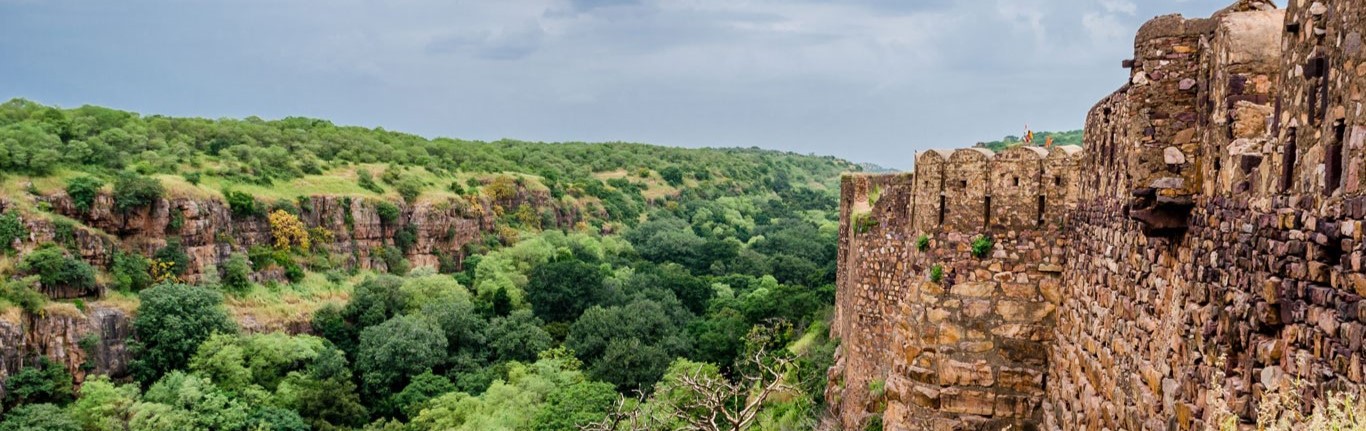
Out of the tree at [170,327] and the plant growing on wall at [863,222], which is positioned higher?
the plant growing on wall at [863,222]

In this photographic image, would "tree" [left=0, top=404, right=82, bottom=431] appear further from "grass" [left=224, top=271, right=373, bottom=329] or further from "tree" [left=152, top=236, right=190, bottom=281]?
"tree" [left=152, top=236, right=190, bottom=281]

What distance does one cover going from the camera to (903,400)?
7.56 meters

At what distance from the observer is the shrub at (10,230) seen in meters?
38.1

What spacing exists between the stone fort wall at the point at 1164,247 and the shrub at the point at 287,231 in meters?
46.6

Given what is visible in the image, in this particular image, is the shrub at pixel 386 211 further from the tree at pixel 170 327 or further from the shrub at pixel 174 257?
the tree at pixel 170 327

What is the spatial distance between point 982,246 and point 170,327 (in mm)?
39058

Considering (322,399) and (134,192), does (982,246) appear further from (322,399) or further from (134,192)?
(134,192)

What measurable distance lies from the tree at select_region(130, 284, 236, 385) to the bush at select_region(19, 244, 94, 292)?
2.30m

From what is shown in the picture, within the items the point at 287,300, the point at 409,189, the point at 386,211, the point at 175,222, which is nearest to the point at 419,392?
the point at 287,300

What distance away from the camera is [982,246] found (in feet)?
24.0

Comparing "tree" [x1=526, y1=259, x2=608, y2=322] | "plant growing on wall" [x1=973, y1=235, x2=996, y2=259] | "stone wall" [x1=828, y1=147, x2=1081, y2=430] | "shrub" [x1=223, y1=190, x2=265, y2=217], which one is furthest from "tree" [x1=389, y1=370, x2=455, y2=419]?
"plant growing on wall" [x1=973, y1=235, x2=996, y2=259]

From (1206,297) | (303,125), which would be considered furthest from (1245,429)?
(303,125)

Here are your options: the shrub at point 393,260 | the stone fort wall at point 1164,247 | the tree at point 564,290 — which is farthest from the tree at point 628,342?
the stone fort wall at point 1164,247

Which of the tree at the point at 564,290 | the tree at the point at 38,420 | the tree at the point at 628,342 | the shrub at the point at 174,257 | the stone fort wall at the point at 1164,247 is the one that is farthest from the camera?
the tree at the point at 564,290
